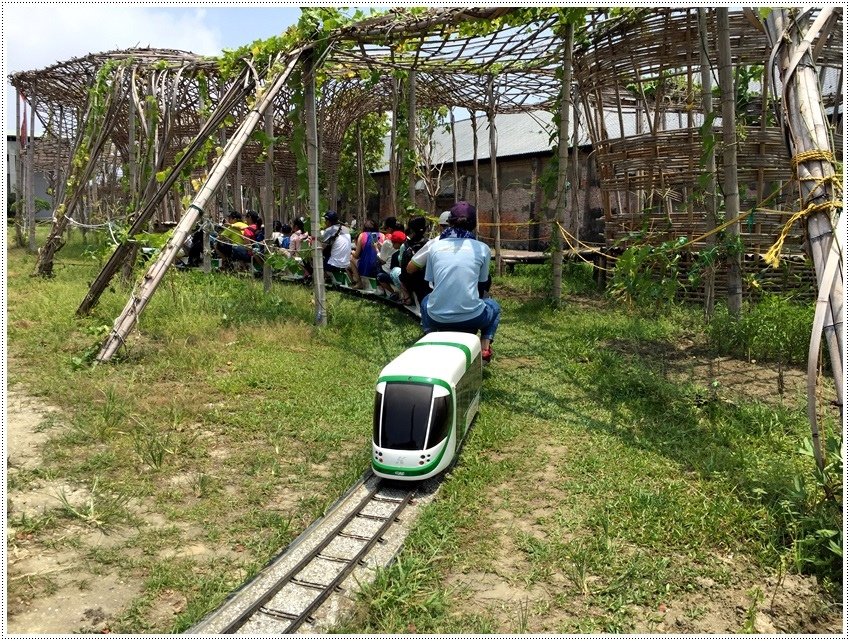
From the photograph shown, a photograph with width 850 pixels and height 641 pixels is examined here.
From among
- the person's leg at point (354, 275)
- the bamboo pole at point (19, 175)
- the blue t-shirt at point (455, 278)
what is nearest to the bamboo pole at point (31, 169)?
the bamboo pole at point (19, 175)

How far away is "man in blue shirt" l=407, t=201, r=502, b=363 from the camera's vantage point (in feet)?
17.7

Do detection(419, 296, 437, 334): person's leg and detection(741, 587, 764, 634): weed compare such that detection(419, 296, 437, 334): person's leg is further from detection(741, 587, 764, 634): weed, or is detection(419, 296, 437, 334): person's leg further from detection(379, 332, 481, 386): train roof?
detection(741, 587, 764, 634): weed

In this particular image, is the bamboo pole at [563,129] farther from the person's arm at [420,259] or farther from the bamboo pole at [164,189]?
the bamboo pole at [164,189]

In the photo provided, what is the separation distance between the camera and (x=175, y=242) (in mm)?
6641

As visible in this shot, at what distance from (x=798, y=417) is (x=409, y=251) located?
5831mm

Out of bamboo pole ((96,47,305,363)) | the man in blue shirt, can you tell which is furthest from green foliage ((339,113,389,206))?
the man in blue shirt

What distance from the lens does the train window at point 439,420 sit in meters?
4.06

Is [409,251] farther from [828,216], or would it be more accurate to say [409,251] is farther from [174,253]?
[828,216]

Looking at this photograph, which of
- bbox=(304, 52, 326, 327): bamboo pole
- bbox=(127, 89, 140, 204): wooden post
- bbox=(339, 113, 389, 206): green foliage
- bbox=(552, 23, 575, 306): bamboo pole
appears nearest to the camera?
bbox=(304, 52, 326, 327): bamboo pole

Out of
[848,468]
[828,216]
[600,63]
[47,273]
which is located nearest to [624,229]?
[600,63]

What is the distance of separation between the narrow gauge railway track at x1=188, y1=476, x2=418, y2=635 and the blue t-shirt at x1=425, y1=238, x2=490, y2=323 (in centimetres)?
178

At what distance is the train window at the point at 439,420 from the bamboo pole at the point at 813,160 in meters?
2.19

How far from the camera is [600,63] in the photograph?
8359 mm

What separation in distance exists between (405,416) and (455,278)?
1665 millimetres
